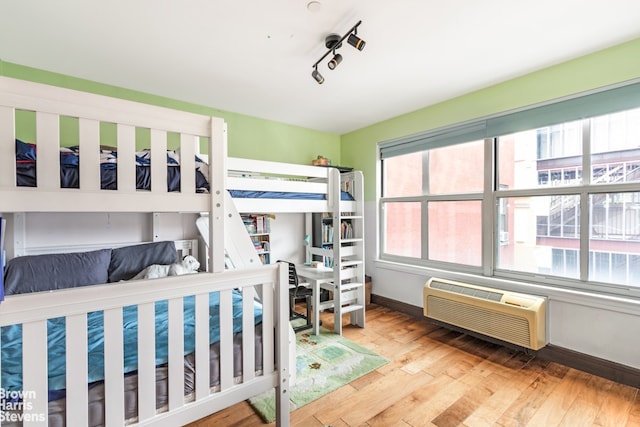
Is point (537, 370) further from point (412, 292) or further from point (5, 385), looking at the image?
point (5, 385)

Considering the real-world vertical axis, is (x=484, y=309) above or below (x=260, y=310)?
below

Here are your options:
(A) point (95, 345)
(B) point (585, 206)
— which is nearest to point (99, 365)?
(A) point (95, 345)

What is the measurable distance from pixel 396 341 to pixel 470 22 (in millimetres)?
2634

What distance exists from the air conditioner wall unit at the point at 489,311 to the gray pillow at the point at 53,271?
3134mm

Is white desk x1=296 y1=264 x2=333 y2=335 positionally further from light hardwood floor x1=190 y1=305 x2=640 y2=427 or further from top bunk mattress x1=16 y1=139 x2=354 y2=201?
top bunk mattress x1=16 y1=139 x2=354 y2=201

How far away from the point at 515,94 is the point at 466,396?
8.37ft

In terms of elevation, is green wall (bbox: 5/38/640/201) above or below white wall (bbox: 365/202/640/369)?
above

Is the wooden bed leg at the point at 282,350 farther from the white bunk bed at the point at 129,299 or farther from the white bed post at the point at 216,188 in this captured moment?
the white bed post at the point at 216,188

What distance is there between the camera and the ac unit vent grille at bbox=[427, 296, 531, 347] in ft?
7.49

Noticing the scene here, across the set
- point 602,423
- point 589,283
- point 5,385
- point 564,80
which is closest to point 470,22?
point 564,80

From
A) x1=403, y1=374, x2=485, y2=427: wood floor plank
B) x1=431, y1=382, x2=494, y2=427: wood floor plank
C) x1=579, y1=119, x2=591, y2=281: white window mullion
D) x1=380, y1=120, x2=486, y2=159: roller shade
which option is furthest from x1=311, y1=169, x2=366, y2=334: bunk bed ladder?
x1=579, y1=119, x2=591, y2=281: white window mullion

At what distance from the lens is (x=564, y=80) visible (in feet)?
7.50

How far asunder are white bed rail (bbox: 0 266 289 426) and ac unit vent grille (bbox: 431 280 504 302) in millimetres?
1952

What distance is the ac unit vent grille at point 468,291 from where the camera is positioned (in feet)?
8.13
